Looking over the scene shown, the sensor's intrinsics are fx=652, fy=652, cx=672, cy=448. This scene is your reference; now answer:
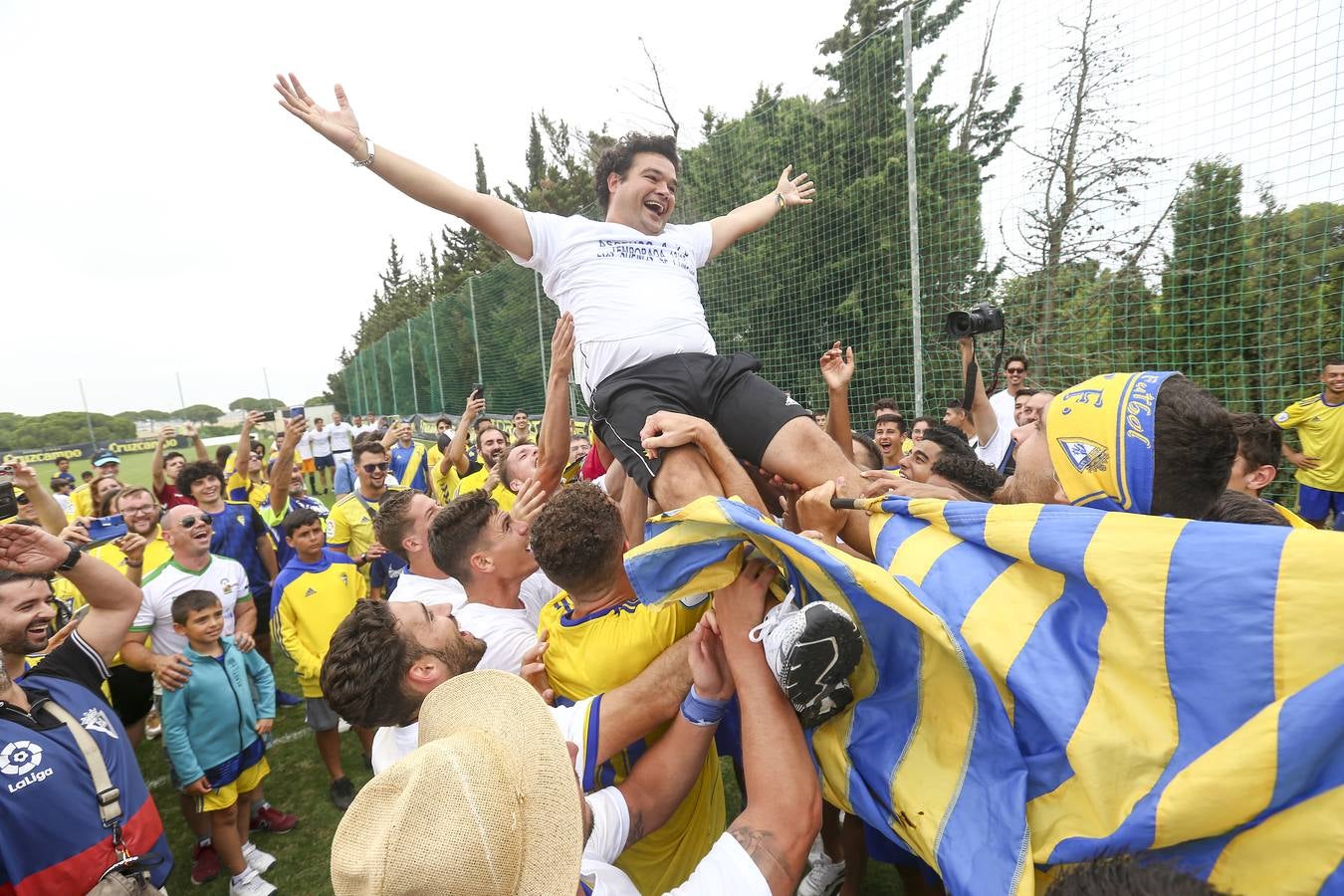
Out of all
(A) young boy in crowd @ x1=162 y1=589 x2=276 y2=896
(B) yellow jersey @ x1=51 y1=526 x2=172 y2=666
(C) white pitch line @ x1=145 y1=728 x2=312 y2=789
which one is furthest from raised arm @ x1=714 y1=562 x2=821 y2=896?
(C) white pitch line @ x1=145 y1=728 x2=312 y2=789

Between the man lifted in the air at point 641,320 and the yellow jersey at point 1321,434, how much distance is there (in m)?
6.03

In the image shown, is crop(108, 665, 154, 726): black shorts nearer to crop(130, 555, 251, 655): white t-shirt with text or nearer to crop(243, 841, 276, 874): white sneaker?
crop(130, 555, 251, 655): white t-shirt with text

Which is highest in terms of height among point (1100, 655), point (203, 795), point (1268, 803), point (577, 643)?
point (1100, 655)

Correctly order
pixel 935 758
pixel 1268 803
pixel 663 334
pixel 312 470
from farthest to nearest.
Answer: pixel 312 470 → pixel 663 334 → pixel 935 758 → pixel 1268 803

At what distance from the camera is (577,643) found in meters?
1.90

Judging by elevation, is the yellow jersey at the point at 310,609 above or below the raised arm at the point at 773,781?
below

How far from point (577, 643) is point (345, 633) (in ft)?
2.17

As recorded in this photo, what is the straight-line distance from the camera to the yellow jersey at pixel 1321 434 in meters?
5.68

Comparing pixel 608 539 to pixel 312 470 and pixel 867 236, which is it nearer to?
pixel 867 236

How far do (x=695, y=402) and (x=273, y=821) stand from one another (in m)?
3.80

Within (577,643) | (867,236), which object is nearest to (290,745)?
(577,643)

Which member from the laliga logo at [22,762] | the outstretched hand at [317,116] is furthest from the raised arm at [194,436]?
the outstretched hand at [317,116]

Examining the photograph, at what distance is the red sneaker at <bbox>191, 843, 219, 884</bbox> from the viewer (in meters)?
3.46

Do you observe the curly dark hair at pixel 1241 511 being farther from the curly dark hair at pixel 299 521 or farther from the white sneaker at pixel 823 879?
the curly dark hair at pixel 299 521
